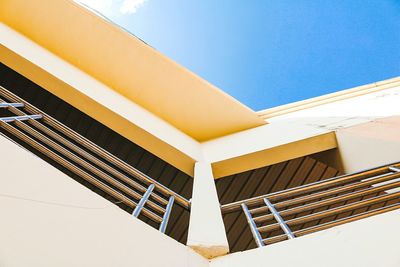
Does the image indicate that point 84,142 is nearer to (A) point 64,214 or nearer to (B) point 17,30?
(A) point 64,214

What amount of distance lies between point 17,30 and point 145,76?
1583 millimetres

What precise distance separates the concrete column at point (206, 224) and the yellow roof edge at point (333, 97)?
1968mm

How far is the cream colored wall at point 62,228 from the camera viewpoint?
0.94 metres

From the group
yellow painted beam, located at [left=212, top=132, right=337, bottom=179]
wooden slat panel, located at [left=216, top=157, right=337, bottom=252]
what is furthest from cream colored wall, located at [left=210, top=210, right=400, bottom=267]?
wooden slat panel, located at [left=216, top=157, right=337, bottom=252]

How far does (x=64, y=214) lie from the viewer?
1125mm

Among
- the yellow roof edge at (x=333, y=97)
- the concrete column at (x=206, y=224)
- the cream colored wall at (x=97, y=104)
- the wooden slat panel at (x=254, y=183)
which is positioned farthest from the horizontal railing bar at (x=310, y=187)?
the yellow roof edge at (x=333, y=97)

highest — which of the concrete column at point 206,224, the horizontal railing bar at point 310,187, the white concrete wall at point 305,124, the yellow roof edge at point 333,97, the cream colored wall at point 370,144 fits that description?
the yellow roof edge at point 333,97

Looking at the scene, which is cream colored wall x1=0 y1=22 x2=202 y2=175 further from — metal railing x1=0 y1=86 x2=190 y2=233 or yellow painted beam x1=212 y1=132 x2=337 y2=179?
metal railing x1=0 y1=86 x2=190 y2=233

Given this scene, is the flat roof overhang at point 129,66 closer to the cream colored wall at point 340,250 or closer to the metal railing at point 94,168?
the metal railing at point 94,168

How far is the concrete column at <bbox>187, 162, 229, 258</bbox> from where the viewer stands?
1389 mm

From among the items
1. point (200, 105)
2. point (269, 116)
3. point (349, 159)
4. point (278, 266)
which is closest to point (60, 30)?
point (200, 105)

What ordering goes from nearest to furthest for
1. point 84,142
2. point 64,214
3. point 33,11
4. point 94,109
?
point 64,214 → point 84,142 → point 94,109 → point 33,11

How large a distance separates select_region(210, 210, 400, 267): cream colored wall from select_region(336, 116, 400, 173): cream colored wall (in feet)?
4.36

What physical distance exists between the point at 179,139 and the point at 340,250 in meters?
2.65
